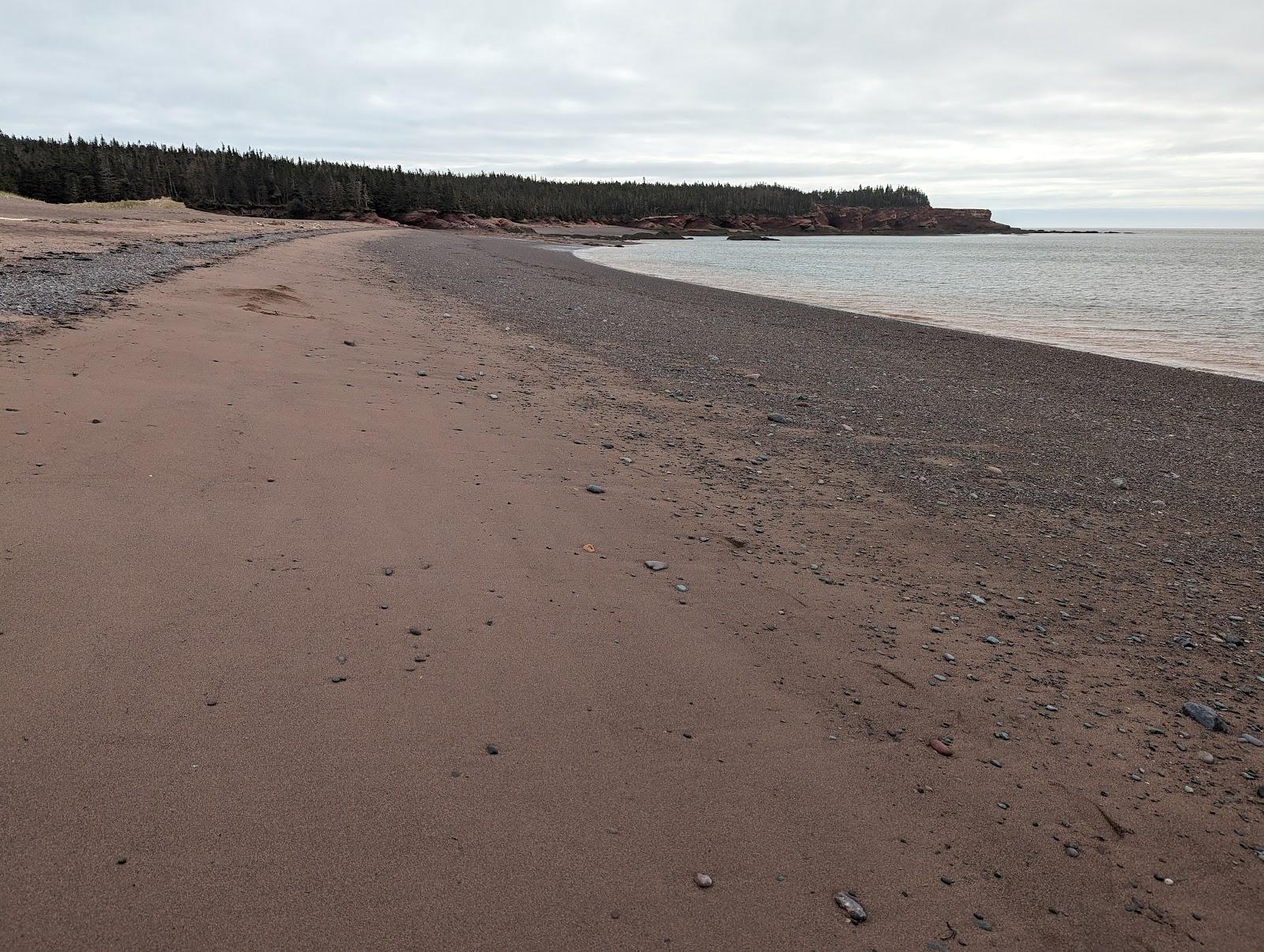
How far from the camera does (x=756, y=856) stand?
2.40 meters

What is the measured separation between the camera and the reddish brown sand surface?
218 cm

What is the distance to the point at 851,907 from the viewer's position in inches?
88.5

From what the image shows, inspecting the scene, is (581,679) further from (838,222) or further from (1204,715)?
(838,222)

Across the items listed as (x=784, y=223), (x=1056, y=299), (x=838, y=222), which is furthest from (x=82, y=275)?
(x=838, y=222)

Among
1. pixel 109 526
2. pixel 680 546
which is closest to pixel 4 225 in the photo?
pixel 109 526

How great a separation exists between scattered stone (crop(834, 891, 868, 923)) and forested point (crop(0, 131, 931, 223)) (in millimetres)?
84429

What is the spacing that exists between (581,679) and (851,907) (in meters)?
1.39

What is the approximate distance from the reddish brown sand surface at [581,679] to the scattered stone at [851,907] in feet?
0.11

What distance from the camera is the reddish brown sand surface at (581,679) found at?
7.16 feet

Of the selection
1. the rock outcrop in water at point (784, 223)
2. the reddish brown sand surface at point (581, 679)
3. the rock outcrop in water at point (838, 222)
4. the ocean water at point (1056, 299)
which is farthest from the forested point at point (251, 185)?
the reddish brown sand surface at point (581, 679)

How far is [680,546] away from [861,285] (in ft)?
104

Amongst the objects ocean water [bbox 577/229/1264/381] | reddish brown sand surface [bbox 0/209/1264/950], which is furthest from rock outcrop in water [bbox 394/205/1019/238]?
reddish brown sand surface [bbox 0/209/1264/950]

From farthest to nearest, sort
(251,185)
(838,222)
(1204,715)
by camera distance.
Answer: (838,222)
(251,185)
(1204,715)

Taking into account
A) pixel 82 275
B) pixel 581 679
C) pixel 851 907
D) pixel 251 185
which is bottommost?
A: pixel 851 907
